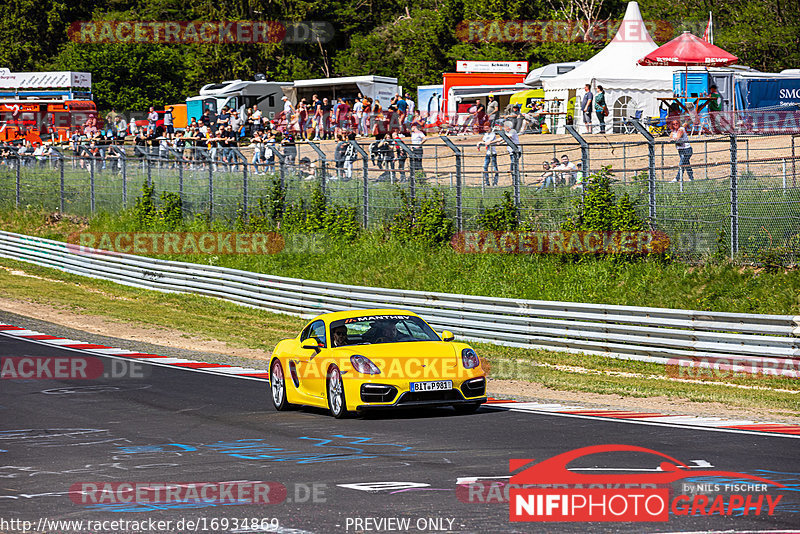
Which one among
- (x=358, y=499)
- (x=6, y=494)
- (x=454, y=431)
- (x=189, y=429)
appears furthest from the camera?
(x=189, y=429)

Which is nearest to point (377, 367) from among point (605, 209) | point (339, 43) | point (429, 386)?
point (429, 386)

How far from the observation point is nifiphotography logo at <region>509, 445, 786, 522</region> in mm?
7352

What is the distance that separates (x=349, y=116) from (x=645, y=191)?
57.7 ft

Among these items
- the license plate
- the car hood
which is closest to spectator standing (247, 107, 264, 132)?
the car hood

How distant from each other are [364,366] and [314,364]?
1.03 meters

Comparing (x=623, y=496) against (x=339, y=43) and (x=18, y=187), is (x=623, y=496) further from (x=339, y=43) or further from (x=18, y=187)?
(x=339, y=43)

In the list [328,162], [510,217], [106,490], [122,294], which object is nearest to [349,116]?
[328,162]

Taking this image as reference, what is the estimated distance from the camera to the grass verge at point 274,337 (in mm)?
15578

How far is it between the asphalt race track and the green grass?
8253 millimetres

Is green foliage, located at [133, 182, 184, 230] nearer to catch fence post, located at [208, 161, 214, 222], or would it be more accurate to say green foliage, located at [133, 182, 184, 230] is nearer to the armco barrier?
catch fence post, located at [208, 161, 214, 222]

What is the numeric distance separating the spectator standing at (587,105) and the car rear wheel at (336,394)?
22093mm

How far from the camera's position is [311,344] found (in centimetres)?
1341

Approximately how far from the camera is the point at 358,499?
8.00 meters

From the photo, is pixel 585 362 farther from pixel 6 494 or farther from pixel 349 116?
pixel 349 116
